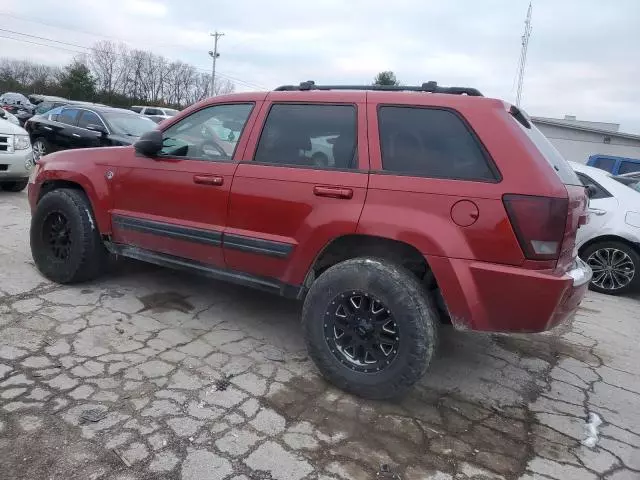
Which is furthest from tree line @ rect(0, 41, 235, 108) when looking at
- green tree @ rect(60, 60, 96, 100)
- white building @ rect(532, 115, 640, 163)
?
white building @ rect(532, 115, 640, 163)

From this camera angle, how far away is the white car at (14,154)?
24.6 ft

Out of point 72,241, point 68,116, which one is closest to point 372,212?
point 72,241

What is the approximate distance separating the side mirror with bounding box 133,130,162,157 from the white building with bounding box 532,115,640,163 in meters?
24.5

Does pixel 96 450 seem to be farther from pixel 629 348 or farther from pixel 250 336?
pixel 629 348

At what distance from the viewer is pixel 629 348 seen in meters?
4.28

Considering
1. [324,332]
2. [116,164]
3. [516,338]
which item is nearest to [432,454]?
[324,332]

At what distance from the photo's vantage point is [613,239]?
5836 millimetres

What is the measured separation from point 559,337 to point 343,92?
9.40ft

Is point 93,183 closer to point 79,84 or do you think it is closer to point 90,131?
point 90,131

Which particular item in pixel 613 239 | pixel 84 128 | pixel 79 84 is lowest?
pixel 613 239

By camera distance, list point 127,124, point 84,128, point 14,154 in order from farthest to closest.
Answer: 1. point 127,124
2. point 84,128
3. point 14,154

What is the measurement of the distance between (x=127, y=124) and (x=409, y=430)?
9.24 m

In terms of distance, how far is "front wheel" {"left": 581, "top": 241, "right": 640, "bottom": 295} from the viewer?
5.80 m

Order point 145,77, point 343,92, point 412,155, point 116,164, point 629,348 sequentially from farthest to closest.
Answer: point 145,77, point 629,348, point 116,164, point 343,92, point 412,155
